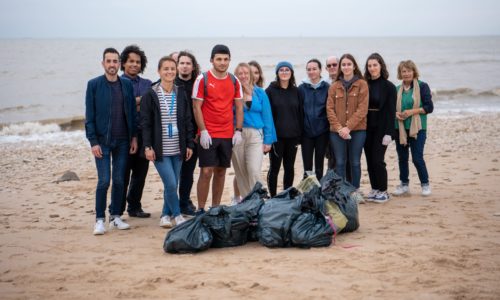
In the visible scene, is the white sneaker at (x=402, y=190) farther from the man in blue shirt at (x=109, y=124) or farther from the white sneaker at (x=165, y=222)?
the man in blue shirt at (x=109, y=124)

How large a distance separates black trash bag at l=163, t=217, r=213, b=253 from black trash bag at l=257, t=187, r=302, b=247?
539mm

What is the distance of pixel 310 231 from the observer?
5.12m

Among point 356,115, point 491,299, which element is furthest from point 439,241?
point 356,115

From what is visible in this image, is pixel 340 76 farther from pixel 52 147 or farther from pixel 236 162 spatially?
pixel 52 147

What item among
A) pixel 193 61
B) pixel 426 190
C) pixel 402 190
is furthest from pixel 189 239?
pixel 426 190

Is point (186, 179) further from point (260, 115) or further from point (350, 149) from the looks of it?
point (350, 149)

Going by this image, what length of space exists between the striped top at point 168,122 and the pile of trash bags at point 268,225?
1.01 meters

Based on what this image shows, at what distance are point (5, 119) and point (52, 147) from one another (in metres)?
8.00

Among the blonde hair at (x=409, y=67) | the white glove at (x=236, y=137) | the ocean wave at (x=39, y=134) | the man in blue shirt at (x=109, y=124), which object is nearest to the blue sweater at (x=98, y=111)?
the man in blue shirt at (x=109, y=124)

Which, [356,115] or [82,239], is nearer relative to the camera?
[82,239]

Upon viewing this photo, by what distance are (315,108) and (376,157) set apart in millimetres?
1080

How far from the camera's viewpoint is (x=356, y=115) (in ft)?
22.0

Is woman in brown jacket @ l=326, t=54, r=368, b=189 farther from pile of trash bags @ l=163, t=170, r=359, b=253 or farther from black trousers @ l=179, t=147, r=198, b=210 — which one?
black trousers @ l=179, t=147, r=198, b=210

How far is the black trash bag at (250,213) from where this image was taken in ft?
17.3
